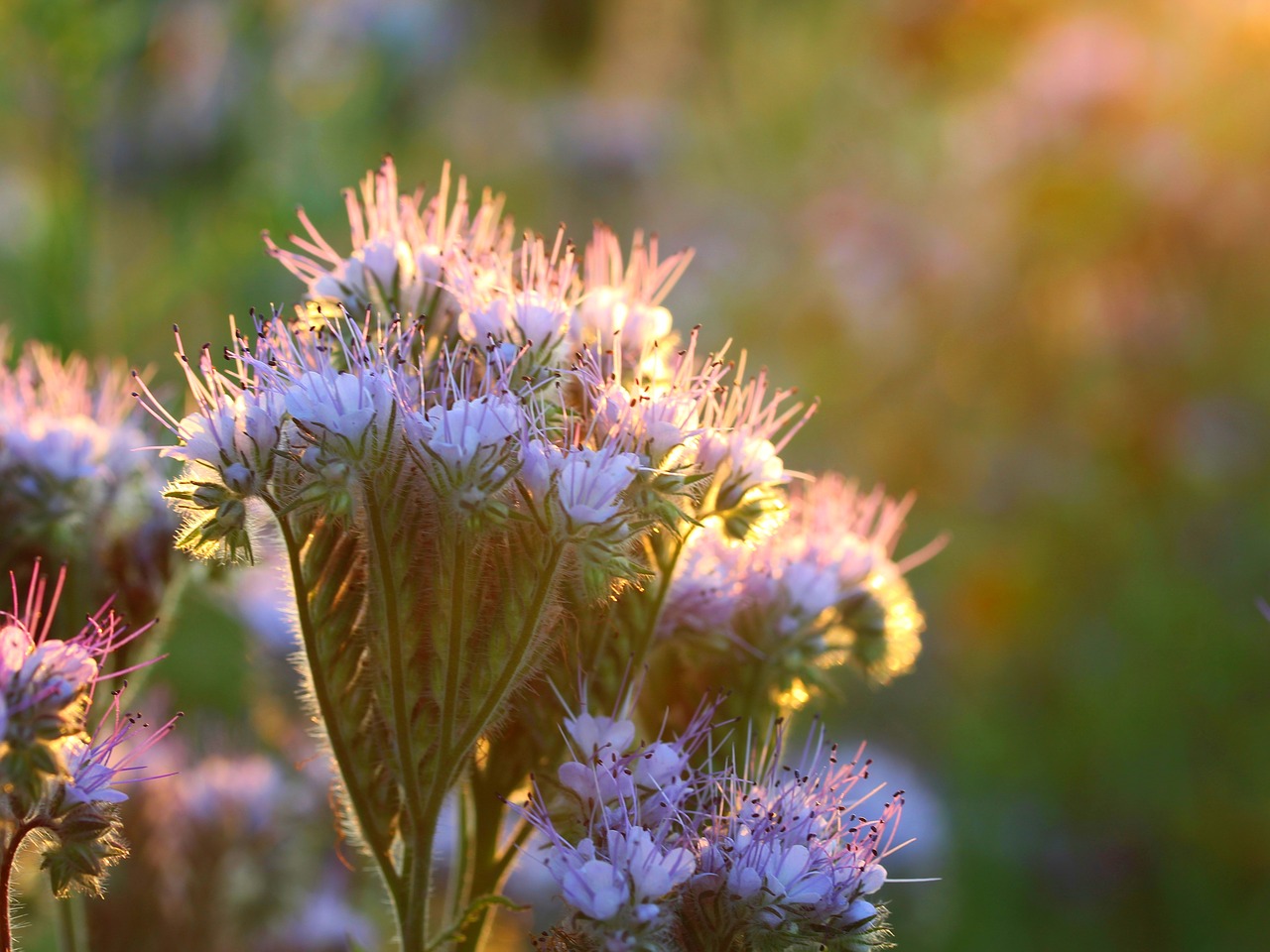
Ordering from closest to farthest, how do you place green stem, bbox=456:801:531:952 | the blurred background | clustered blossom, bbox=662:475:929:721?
green stem, bbox=456:801:531:952 < clustered blossom, bbox=662:475:929:721 < the blurred background

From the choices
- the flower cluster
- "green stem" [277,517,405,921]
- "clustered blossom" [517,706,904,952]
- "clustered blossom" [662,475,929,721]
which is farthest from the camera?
"clustered blossom" [662,475,929,721]

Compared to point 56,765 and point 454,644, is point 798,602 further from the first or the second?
point 56,765

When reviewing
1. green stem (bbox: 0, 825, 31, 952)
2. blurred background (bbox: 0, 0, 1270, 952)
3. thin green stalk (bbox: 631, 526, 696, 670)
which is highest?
blurred background (bbox: 0, 0, 1270, 952)

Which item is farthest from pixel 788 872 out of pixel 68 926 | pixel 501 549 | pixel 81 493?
pixel 81 493

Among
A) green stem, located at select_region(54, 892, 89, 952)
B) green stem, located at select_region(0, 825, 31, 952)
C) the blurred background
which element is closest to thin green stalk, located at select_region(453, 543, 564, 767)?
green stem, located at select_region(0, 825, 31, 952)

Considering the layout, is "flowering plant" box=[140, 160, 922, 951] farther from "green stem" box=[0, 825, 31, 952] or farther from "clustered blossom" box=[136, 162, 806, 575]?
"green stem" box=[0, 825, 31, 952]

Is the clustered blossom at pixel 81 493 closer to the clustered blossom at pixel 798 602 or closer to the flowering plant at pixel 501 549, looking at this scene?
the flowering plant at pixel 501 549
